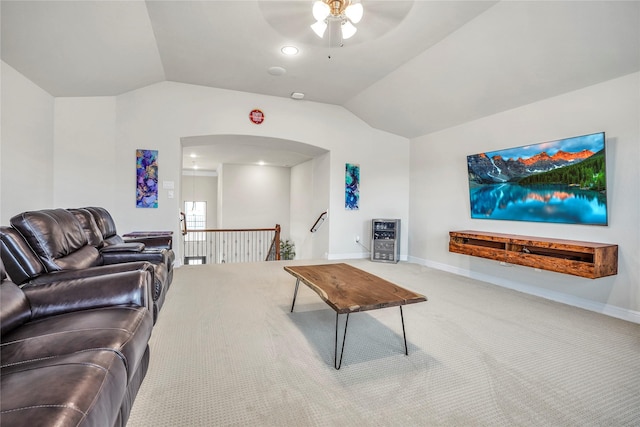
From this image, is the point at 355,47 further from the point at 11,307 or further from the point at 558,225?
the point at 11,307

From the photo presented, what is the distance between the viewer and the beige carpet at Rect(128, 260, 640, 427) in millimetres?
1670

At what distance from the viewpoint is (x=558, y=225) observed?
3.67 metres

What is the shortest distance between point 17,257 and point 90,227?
4.00ft

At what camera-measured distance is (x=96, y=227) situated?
3.11 meters

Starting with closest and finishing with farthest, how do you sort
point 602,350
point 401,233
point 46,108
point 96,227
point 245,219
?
point 602,350 < point 96,227 < point 46,108 < point 401,233 < point 245,219

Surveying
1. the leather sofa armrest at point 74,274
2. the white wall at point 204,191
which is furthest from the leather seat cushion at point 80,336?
the white wall at point 204,191

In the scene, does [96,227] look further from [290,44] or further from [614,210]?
[614,210]

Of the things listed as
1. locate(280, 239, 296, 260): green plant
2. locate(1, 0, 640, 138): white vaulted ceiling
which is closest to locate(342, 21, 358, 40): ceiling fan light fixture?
locate(1, 0, 640, 138): white vaulted ceiling

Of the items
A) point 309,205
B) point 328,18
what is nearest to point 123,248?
point 328,18

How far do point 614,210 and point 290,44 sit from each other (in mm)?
4042

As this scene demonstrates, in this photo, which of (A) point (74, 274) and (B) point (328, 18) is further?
(B) point (328, 18)

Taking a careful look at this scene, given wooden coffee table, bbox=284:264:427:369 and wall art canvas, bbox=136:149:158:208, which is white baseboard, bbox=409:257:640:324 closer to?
wooden coffee table, bbox=284:264:427:369

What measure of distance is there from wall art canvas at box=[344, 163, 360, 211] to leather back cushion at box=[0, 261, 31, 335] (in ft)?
16.3

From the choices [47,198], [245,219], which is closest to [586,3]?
[47,198]
